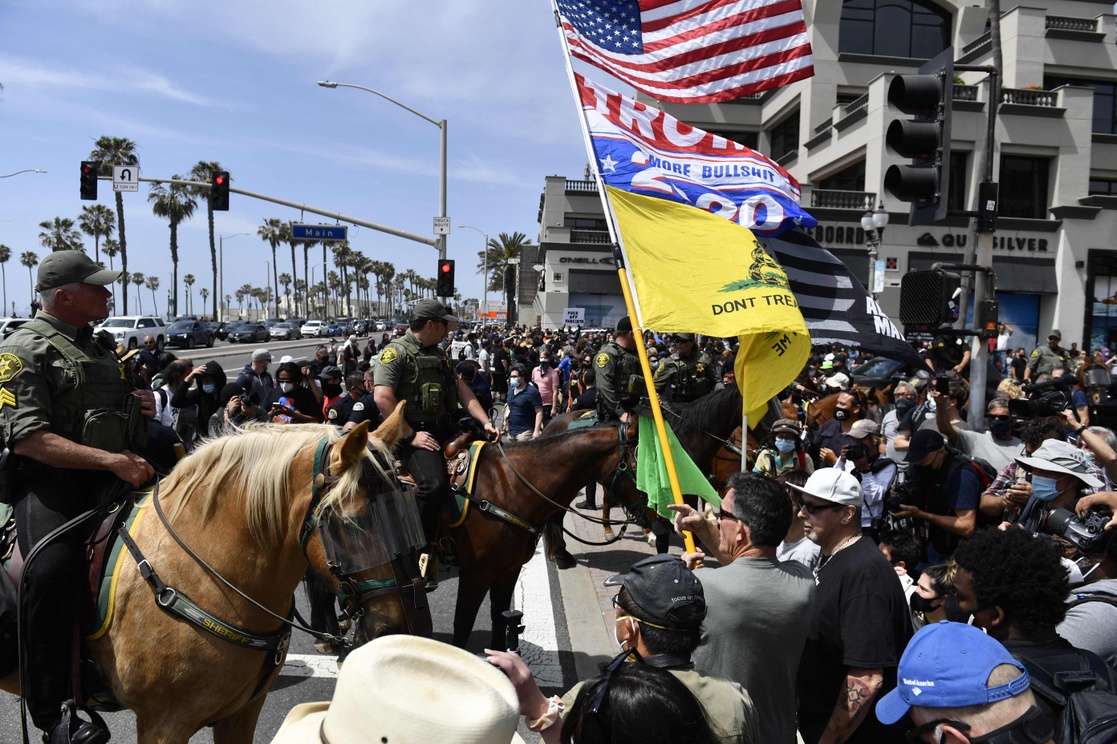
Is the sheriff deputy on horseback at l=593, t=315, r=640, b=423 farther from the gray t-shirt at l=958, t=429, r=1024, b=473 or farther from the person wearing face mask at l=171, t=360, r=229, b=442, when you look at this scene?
the person wearing face mask at l=171, t=360, r=229, b=442

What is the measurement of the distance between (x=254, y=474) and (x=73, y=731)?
4.36 feet

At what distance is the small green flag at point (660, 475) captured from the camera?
529cm

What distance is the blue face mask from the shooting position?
4.20 meters

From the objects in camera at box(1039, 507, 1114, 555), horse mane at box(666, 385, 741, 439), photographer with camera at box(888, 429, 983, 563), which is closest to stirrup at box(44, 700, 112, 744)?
camera at box(1039, 507, 1114, 555)

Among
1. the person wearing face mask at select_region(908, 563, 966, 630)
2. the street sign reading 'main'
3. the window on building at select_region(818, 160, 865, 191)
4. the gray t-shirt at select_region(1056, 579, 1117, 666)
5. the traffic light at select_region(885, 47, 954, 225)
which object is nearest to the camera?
the gray t-shirt at select_region(1056, 579, 1117, 666)

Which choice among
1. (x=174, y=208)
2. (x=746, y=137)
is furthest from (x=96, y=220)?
(x=746, y=137)

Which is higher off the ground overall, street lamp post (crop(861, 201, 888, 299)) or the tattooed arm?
street lamp post (crop(861, 201, 888, 299))

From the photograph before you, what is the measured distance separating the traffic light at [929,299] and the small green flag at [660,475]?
7.14ft

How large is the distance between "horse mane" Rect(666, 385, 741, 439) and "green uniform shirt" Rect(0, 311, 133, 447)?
5211mm

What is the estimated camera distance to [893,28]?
120 ft

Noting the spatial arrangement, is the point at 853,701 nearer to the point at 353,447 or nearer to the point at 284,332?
the point at 353,447

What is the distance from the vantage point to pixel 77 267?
352cm

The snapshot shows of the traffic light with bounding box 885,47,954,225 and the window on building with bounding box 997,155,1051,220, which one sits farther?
the window on building with bounding box 997,155,1051,220

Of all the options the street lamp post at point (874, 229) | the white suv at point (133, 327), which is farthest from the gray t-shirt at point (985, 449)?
the white suv at point (133, 327)
